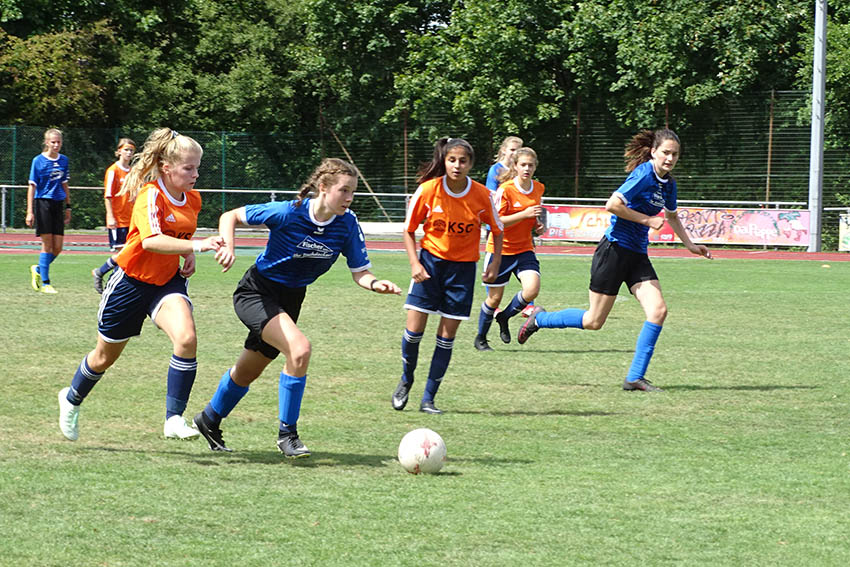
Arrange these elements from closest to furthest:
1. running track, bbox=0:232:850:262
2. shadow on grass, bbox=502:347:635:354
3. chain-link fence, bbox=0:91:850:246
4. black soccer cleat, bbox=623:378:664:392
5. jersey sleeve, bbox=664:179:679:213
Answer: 1. black soccer cleat, bbox=623:378:664:392
2. jersey sleeve, bbox=664:179:679:213
3. shadow on grass, bbox=502:347:635:354
4. running track, bbox=0:232:850:262
5. chain-link fence, bbox=0:91:850:246

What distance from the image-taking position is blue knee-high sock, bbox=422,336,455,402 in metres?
7.81

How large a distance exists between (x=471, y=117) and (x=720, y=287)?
13.9 meters

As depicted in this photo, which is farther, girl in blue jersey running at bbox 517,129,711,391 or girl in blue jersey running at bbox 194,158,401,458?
girl in blue jersey running at bbox 517,129,711,391

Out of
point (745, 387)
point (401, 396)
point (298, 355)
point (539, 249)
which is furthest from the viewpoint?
point (539, 249)

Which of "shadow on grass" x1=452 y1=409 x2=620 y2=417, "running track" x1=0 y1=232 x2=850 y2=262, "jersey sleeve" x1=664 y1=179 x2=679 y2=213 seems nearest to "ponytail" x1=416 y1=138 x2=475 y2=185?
"shadow on grass" x1=452 y1=409 x2=620 y2=417

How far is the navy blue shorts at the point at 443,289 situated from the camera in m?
7.94

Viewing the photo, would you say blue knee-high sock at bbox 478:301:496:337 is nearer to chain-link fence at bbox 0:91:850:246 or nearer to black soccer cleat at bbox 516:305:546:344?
black soccer cleat at bbox 516:305:546:344

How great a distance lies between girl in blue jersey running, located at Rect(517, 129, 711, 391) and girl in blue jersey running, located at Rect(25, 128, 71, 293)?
27.7 feet

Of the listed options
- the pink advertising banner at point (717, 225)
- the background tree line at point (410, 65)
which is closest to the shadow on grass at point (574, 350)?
the pink advertising banner at point (717, 225)

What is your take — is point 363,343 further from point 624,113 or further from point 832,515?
point 624,113

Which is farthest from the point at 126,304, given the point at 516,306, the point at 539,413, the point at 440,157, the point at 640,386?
the point at 516,306

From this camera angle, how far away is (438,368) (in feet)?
25.8

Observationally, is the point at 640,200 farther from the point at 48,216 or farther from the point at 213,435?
the point at 48,216

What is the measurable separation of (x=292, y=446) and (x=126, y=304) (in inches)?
45.7
